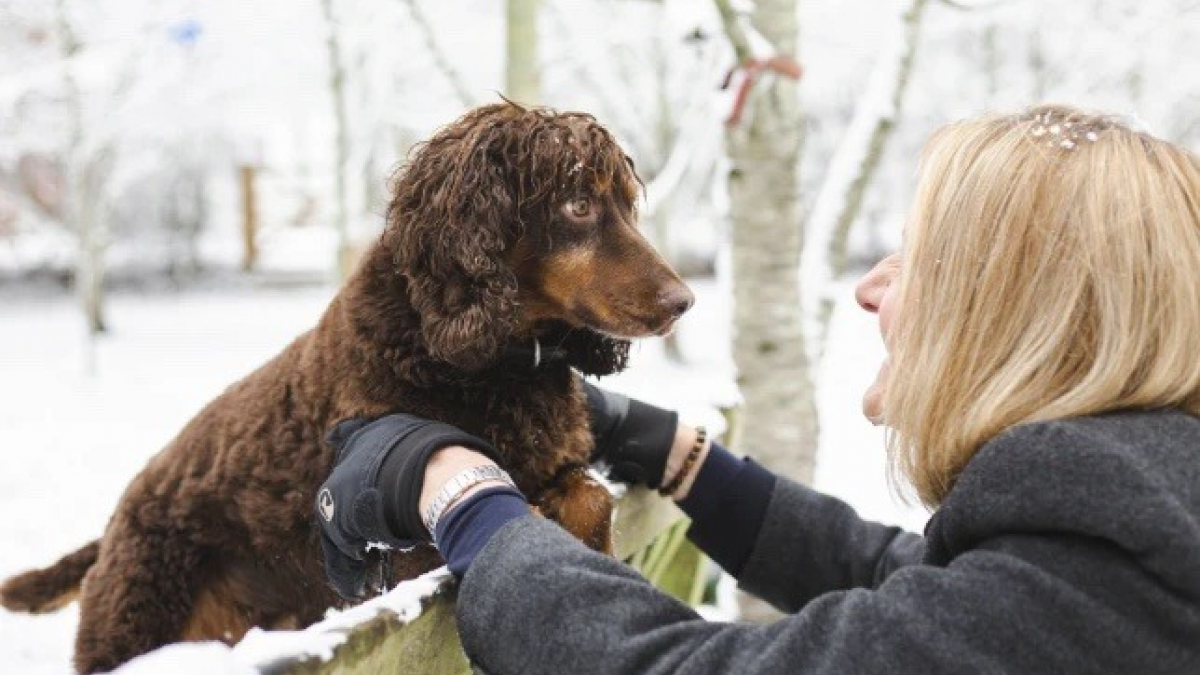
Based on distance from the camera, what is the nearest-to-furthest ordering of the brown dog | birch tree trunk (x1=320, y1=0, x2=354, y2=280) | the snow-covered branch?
the brown dog < the snow-covered branch < birch tree trunk (x1=320, y1=0, x2=354, y2=280)

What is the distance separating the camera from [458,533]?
1.39m

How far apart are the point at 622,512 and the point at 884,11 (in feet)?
37.8

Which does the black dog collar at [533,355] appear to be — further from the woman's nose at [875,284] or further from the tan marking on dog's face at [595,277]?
the woman's nose at [875,284]

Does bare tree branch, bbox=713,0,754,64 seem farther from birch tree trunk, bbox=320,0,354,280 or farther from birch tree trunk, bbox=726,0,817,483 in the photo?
birch tree trunk, bbox=320,0,354,280

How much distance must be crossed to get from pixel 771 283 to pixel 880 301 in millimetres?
2619

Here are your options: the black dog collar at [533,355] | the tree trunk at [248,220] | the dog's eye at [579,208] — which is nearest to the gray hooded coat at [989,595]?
the black dog collar at [533,355]

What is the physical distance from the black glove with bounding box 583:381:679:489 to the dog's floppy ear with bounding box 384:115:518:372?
→ 0.47 m

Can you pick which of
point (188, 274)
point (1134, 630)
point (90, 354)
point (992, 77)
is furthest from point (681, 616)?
point (188, 274)

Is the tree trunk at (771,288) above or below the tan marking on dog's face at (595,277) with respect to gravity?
below

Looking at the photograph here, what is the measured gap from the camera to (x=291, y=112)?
17656 millimetres

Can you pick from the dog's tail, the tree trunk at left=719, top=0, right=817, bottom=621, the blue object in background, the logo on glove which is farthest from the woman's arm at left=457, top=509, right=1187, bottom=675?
the blue object in background

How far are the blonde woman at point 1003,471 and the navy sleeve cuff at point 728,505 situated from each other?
0.68 meters

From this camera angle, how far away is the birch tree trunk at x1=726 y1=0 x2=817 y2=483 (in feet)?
13.4

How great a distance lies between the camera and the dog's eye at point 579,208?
1.82 meters
